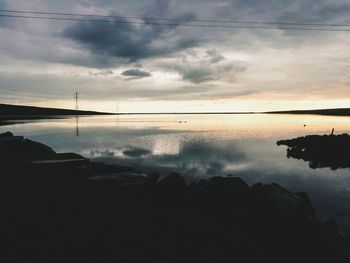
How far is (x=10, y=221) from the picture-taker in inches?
382

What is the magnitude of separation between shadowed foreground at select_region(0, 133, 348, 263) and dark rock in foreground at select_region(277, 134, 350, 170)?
81.1ft

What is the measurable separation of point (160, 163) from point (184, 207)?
2156 cm

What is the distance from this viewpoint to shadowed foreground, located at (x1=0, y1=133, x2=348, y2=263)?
8.23 metres

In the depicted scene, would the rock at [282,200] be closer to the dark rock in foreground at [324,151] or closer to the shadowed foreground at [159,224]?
the shadowed foreground at [159,224]

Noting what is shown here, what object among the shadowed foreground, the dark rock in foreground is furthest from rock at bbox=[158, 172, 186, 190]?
the dark rock in foreground

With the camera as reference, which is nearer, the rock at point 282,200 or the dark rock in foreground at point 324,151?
the rock at point 282,200

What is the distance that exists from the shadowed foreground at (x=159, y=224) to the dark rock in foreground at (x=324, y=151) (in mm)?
24715

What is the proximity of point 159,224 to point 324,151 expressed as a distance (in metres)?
38.0

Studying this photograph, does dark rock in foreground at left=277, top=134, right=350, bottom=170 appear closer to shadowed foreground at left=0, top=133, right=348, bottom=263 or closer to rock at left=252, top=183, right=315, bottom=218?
rock at left=252, top=183, right=315, bottom=218

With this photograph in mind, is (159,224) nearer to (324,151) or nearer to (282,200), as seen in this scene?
(282,200)

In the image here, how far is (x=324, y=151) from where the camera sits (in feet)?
139

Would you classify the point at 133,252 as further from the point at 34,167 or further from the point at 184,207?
the point at 34,167

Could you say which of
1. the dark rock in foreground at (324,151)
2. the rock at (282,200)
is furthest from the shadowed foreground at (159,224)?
the dark rock in foreground at (324,151)

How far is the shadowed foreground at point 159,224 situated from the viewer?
324 inches
